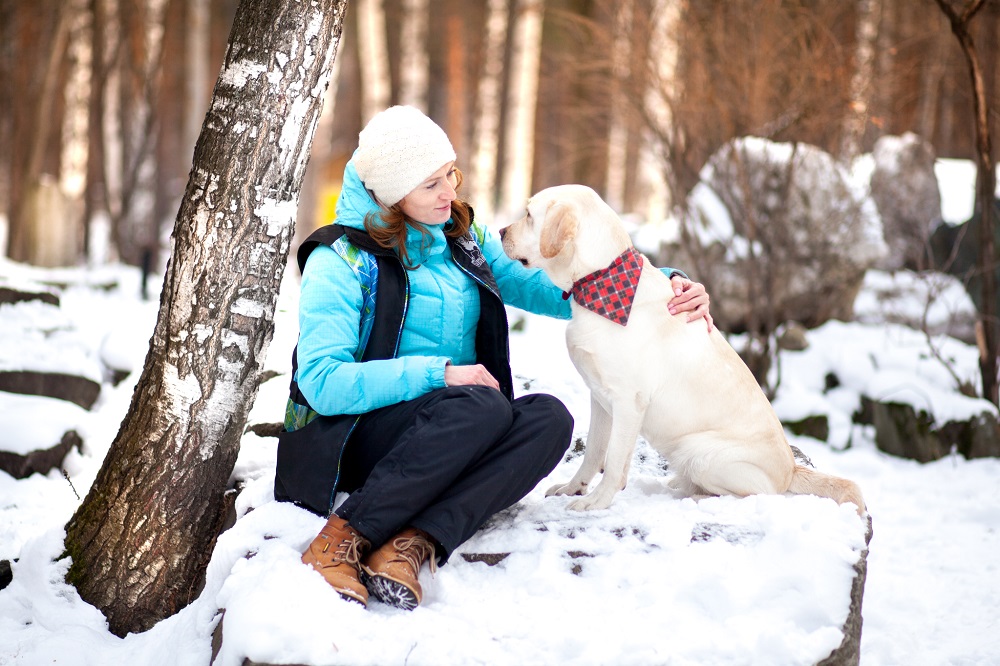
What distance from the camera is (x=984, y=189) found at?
5.01 m

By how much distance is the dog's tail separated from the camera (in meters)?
2.82

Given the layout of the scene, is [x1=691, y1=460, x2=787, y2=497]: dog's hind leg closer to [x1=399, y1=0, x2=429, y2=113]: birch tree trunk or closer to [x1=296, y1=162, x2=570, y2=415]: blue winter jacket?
[x1=296, y1=162, x2=570, y2=415]: blue winter jacket

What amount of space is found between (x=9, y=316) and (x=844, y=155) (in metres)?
6.15

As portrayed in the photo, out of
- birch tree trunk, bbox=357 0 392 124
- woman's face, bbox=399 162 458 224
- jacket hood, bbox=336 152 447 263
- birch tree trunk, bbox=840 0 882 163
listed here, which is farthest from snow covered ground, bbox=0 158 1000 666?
birch tree trunk, bbox=357 0 392 124

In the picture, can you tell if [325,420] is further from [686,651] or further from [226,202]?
[686,651]

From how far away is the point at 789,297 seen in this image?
695 cm

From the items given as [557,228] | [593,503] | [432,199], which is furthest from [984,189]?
[432,199]

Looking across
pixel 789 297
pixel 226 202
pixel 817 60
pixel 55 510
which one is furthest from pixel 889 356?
pixel 55 510

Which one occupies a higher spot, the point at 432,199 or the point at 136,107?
the point at 136,107

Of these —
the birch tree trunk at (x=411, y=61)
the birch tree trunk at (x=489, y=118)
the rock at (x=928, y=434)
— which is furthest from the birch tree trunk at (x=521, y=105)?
the rock at (x=928, y=434)

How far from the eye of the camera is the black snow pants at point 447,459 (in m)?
2.46

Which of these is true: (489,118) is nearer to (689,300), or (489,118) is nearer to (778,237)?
(778,237)

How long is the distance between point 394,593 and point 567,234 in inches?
51.3

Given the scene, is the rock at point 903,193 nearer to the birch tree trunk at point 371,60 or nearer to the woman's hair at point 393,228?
the woman's hair at point 393,228
